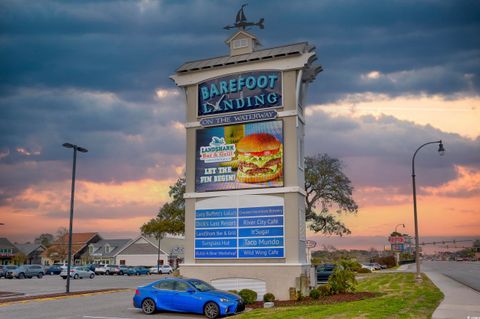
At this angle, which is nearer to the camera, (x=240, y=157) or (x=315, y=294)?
(x=315, y=294)

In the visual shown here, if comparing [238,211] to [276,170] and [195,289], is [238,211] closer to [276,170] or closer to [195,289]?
[276,170]

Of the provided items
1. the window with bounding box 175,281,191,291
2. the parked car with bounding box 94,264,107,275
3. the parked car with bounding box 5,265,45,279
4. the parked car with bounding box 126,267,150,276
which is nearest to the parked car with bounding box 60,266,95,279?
the parked car with bounding box 5,265,45,279

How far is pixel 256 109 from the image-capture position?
28.1 meters

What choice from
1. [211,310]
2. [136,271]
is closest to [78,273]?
[136,271]

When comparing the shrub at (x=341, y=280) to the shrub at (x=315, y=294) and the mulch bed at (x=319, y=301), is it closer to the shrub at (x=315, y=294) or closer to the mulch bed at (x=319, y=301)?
the mulch bed at (x=319, y=301)

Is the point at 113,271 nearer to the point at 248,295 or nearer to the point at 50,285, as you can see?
the point at 50,285

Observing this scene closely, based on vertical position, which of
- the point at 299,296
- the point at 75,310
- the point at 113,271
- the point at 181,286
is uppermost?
the point at 181,286

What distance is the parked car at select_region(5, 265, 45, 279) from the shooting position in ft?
201

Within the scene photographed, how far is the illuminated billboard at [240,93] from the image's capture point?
28.0 metres

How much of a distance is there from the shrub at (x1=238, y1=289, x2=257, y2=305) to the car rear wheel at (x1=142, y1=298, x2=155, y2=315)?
4.76m

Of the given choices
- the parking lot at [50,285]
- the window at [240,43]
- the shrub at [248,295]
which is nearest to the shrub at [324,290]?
the shrub at [248,295]

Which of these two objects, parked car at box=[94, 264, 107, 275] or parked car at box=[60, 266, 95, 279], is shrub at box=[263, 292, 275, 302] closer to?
parked car at box=[60, 266, 95, 279]

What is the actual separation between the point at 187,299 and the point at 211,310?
1.20 m

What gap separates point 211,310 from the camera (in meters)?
21.0
